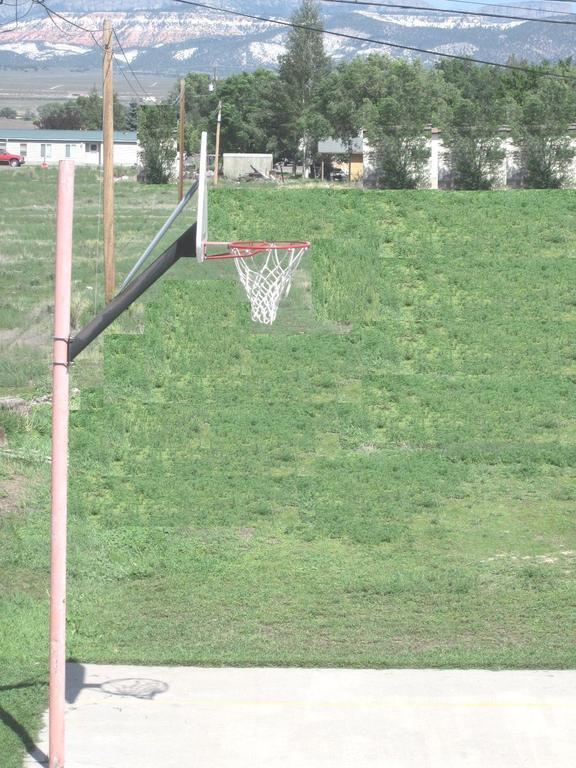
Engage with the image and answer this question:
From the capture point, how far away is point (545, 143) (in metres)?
46.0

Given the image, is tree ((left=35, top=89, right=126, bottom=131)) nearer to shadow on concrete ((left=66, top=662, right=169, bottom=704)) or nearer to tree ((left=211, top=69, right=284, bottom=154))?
tree ((left=211, top=69, right=284, bottom=154))

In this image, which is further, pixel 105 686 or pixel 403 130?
pixel 403 130

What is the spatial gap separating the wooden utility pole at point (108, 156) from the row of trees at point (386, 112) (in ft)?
86.8

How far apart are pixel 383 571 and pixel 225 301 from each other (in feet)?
38.4

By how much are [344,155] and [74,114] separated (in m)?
38.7

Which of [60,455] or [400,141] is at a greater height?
[400,141]

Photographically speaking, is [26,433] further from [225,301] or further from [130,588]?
[225,301]

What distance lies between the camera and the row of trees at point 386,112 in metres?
46.2

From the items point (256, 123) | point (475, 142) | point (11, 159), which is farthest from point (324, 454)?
point (256, 123)

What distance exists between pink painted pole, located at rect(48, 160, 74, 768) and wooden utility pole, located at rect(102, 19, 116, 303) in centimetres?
1324

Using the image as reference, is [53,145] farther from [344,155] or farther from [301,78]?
[344,155]

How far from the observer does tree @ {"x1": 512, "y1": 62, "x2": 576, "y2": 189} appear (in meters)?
45.6

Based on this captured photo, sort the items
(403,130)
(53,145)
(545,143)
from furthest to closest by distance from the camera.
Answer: (53,145) < (403,130) < (545,143)

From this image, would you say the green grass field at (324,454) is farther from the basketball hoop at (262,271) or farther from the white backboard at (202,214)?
the white backboard at (202,214)
